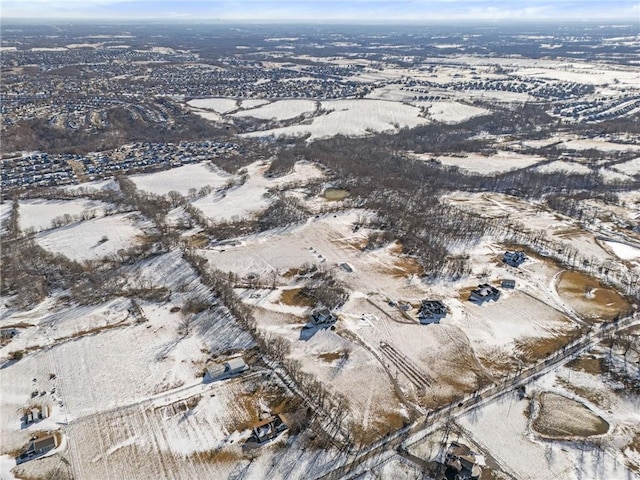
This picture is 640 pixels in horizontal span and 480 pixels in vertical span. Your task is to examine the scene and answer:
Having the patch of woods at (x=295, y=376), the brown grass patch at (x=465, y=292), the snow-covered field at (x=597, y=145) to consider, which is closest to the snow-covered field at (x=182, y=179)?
the patch of woods at (x=295, y=376)

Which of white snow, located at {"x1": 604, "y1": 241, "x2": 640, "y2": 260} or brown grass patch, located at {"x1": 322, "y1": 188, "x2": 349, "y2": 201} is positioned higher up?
white snow, located at {"x1": 604, "y1": 241, "x2": 640, "y2": 260}

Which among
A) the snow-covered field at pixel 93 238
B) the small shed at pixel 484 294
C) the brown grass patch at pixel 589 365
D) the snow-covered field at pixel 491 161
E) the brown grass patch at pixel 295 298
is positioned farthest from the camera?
the snow-covered field at pixel 491 161

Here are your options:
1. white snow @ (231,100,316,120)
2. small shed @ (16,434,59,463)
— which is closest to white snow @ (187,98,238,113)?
white snow @ (231,100,316,120)

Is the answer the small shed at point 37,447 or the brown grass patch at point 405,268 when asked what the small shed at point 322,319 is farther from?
the small shed at point 37,447

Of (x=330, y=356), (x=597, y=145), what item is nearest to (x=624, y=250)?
(x=330, y=356)

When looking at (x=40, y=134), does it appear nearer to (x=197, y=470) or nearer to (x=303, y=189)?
(x=303, y=189)

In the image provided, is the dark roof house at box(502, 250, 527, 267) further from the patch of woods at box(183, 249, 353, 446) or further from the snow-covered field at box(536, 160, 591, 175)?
the snow-covered field at box(536, 160, 591, 175)

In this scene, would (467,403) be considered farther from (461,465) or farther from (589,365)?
(589,365)
